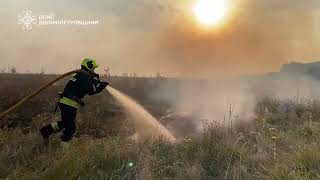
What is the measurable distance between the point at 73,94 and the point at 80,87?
0.20 m

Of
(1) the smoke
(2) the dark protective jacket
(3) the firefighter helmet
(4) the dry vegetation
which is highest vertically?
(3) the firefighter helmet

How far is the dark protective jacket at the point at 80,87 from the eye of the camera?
26.4 ft

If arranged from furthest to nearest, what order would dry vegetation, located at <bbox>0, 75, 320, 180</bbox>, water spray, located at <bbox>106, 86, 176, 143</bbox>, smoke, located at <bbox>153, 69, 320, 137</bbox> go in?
smoke, located at <bbox>153, 69, 320, 137</bbox> → water spray, located at <bbox>106, 86, 176, 143</bbox> → dry vegetation, located at <bbox>0, 75, 320, 180</bbox>

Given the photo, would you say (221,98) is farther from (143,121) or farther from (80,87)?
(80,87)

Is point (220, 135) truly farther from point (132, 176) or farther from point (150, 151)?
point (132, 176)

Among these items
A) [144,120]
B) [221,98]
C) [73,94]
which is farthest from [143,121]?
[221,98]

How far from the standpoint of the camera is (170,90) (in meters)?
16.8

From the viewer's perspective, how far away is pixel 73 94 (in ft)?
26.8

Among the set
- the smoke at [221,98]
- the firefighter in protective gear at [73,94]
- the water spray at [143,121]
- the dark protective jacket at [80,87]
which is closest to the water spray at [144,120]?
the water spray at [143,121]

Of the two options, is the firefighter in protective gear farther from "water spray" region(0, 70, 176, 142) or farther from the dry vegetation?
"water spray" region(0, 70, 176, 142)

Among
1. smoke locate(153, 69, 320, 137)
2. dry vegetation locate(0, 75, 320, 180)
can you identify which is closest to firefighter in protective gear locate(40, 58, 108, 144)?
dry vegetation locate(0, 75, 320, 180)

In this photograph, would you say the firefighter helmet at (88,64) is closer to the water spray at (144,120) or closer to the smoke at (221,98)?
the water spray at (144,120)

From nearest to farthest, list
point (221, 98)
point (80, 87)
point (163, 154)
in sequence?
point (163, 154) → point (80, 87) → point (221, 98)

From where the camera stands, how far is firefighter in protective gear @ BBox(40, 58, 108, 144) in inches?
317
